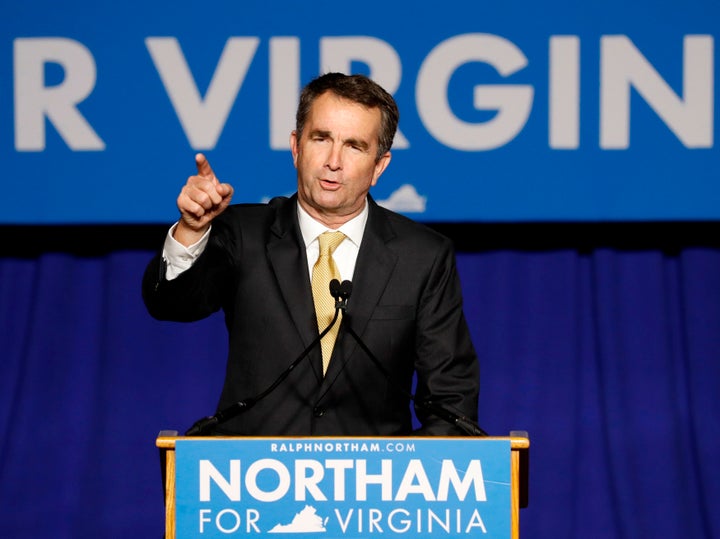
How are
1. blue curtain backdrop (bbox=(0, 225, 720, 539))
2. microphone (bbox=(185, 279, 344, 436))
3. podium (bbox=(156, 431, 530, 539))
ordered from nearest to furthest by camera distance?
podium (bbox=(156, 431, 530, 539)), microphone (bbox=(185, 279, 344, 436)), blue curtain backdrop (bbox=(0, 225, 720, 539))

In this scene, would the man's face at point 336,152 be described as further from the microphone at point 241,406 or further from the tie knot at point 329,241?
the microphone at point 241,406

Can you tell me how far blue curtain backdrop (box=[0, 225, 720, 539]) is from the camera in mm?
3229

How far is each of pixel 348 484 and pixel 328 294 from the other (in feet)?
1.47

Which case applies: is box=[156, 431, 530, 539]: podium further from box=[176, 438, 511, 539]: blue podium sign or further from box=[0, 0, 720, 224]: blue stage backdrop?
A: box=[0, 0, 720, 224]: blue stage backdrop

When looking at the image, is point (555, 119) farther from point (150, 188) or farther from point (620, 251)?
point (150, 188)

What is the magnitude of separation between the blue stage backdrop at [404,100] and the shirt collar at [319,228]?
1.10 meters

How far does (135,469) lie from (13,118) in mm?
1112

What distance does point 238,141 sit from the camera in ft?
9.70

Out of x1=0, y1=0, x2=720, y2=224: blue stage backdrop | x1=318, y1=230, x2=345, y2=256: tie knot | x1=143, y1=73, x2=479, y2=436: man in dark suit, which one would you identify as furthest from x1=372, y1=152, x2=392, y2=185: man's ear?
x1=0, y1=0, x2=720, y2=224: blue stage backdrop

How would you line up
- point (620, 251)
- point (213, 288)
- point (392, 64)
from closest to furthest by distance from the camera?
point (213, 288) < point (392, 64) < point (620, 251)

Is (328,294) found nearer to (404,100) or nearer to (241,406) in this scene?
(241,406)

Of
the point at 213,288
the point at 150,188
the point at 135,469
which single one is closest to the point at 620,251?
the point at 150,188

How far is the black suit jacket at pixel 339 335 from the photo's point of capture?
5.60 ft

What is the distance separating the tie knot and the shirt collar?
0.01 meters
